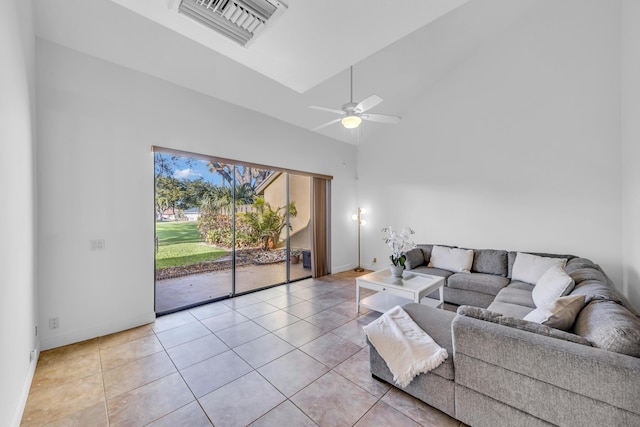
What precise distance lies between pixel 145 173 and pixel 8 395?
238cm

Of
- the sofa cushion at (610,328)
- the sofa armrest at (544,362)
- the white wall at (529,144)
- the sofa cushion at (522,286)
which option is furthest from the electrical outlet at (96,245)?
the sofa cushion at (522,286)

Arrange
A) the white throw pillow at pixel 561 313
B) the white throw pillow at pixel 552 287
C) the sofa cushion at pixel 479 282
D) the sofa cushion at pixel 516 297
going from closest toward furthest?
the white throw pillow at pixel 561 313 → the white throw pillow at pixel 552 287 → the sofa cushion at pixel 516 297 → the sofa cushion at pixel 479 282

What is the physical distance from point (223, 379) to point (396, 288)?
84.0 inches

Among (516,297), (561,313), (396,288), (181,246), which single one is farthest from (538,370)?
(181,246)

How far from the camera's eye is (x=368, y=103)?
2990 millimetres

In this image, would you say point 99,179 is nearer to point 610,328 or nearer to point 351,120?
point 351,120

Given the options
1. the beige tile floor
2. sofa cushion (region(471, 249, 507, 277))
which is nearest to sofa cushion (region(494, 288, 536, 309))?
sofa cushion (region(471, 249, 507, 277))

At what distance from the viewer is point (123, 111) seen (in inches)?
122

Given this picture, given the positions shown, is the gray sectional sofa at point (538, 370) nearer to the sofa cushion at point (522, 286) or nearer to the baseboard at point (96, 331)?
the sofa cushion at point (522, 286)

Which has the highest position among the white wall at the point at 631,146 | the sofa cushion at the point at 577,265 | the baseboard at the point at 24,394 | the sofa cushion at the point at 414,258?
the white wall at the point at 631,146

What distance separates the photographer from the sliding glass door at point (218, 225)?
398 centimetres

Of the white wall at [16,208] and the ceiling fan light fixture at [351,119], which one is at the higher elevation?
the ceiling fan light fixture at [351,119]

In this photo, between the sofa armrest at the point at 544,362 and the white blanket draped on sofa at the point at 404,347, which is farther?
the white blanket draped on sofa at the point at 404,347

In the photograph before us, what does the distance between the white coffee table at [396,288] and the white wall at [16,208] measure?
125 inches
